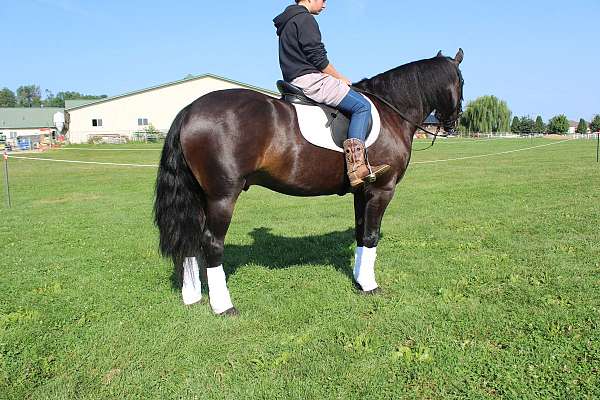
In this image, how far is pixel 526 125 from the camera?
110500mm

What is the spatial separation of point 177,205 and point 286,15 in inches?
88.3

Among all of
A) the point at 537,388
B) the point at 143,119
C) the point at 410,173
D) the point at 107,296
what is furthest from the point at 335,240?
the point at 143,119

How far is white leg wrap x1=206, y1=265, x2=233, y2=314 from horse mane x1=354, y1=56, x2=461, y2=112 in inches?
109

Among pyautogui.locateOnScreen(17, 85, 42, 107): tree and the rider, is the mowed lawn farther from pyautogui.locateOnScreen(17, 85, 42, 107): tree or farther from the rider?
pyautogui.locateOnScreen(17, 85, 42, 107): tree

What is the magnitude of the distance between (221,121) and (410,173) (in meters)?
14.8

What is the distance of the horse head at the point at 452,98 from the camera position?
5352mm

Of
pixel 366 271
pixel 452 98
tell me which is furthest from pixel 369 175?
pixel 452 98

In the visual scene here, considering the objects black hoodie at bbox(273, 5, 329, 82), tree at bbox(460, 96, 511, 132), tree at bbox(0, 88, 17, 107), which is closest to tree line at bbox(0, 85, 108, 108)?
tree at bbox(0, 88, 17, 107)

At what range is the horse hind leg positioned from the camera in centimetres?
440

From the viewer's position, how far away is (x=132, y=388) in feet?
10.9

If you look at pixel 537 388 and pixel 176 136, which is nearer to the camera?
pixel 537 388

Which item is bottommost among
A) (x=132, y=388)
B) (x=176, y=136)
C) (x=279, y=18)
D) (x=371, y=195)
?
(x=132, y=388)

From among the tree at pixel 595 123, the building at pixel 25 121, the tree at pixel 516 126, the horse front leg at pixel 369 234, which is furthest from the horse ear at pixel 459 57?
the tree at pixel 595 123

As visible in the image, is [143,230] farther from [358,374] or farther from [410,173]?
[410,173]
